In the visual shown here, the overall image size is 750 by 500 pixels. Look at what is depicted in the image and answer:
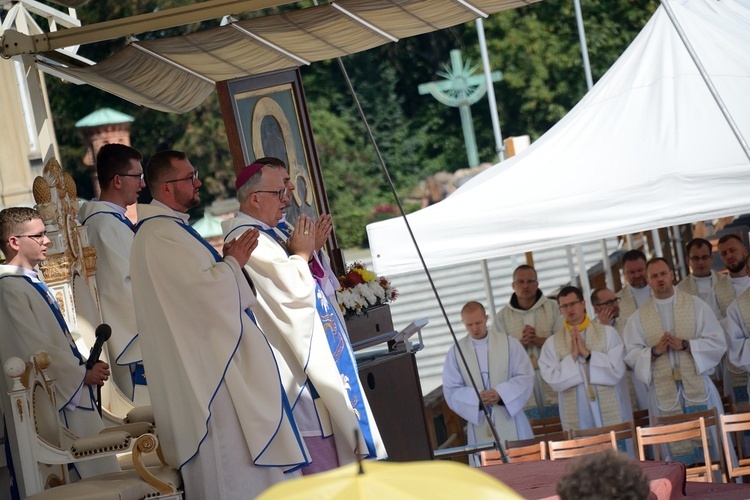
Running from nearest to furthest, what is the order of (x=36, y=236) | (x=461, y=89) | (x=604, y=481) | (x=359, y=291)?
(x=604, y=481) → (x=36, y=236) → (x=359, y=291) → (x=461, y=89)

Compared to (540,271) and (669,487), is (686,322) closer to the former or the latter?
(669,487)

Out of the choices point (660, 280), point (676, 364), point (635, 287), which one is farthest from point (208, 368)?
point (635, 287)

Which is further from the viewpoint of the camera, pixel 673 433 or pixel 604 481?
pixel 673 433

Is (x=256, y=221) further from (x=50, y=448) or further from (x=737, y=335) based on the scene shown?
(x=737, y=335)

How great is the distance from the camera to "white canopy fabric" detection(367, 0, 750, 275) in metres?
8.02

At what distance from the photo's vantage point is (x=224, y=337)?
5.43 m

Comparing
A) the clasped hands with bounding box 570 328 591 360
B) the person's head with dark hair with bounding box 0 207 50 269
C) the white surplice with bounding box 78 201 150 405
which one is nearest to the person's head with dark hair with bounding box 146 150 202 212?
the person's head with dark hair with bounding box 0 207 50 269

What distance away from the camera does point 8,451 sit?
568 centimetres

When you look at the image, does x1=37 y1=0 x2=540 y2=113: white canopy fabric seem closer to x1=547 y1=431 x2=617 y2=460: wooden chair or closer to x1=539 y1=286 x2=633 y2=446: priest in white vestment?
x1=547 y1=431 x2=617 y2=460: wooden chair

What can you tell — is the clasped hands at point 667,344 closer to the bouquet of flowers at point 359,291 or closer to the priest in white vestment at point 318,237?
the bouquet of flowers at point 359,291

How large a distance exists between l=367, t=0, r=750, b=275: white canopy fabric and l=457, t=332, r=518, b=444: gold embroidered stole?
69.9 inches

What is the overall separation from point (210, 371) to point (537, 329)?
5811 millimetres

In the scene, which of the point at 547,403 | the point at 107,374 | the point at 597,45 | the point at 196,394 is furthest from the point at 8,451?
the point at 597,45

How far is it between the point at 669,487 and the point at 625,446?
3261 millimetres
